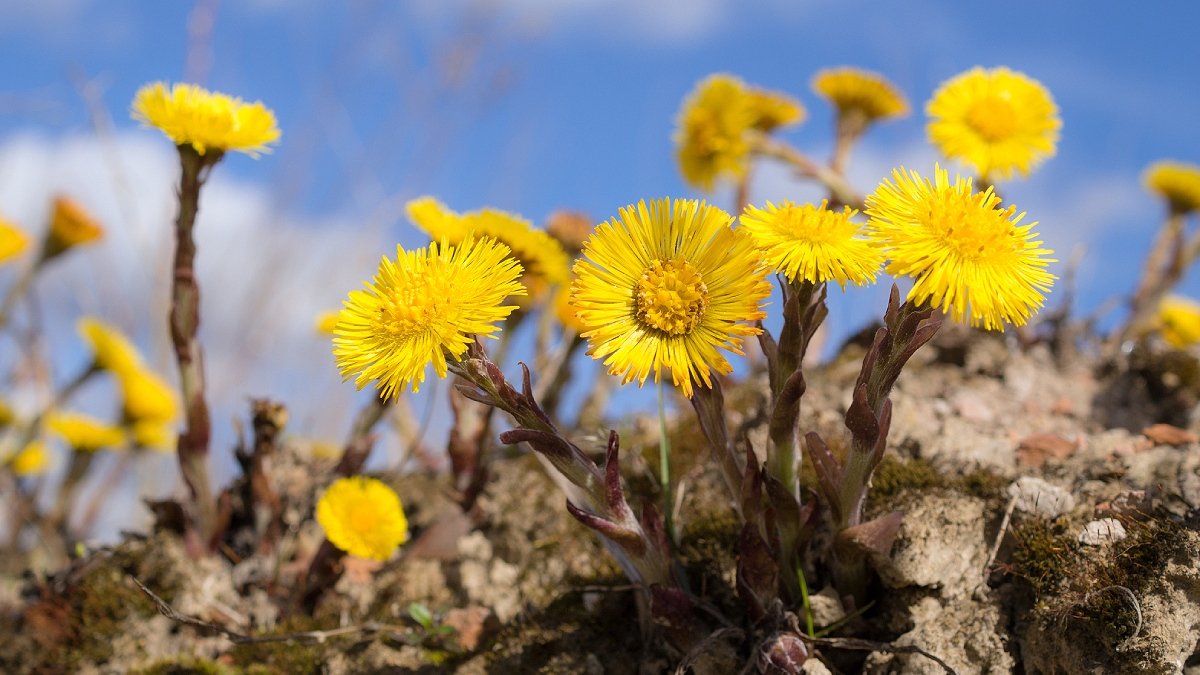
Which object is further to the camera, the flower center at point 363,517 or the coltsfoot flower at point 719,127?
the coltsfoot flower at point 719,127

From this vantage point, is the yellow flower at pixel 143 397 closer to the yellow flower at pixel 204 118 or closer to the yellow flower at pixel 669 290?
the yellow flower at pixel 204 118

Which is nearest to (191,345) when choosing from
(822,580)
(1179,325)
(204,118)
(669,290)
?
(204,118)

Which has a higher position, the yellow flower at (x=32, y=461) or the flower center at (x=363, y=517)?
the yellow flower at (x=32, y=461)

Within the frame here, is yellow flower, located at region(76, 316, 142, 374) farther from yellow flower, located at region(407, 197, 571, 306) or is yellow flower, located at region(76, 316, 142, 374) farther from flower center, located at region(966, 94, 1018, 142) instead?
flower center, located at region(966, 94, 1018, 142)

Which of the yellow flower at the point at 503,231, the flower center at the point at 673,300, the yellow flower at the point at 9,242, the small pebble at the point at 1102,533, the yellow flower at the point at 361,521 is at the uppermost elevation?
the yellow flower at the point at 9,242

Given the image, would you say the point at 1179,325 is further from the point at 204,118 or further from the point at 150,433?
the point at 150,433

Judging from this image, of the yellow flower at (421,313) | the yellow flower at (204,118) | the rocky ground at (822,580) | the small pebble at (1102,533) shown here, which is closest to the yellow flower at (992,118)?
the rocky ground at (822,580)
